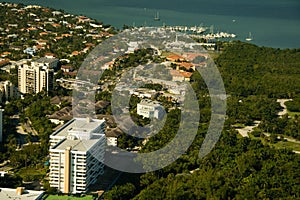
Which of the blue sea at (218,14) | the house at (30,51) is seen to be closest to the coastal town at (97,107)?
the house at (30,51)

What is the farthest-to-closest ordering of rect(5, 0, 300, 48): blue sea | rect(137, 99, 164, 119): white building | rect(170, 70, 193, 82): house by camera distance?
rect(5, 0, 300, 48): blue sea → rect(170, 70, 193, 82): house → rect(137, 99, 164, 119): white building

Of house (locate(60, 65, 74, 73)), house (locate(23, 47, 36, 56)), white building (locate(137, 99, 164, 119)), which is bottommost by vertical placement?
white building (locate(137, 99, 164, 119))

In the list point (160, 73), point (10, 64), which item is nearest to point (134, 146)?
point (160, 73)

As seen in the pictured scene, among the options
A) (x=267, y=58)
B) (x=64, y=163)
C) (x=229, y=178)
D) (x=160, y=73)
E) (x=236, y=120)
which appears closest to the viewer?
(x=64, y=163)

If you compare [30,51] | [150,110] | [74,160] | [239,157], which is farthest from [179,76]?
[74,160]

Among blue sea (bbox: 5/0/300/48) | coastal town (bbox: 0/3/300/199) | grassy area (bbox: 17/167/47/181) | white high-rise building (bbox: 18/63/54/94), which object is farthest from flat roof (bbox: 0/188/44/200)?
blue sea (bbox: 5/0/300/48)

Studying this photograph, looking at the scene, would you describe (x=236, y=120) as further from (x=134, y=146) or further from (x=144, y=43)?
(x=144, y=43)

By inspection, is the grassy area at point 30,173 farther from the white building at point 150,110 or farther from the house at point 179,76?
the house at point 179,76

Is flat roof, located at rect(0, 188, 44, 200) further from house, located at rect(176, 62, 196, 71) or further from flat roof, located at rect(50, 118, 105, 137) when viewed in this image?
house, located at rect(176, 62, 196, 71)
